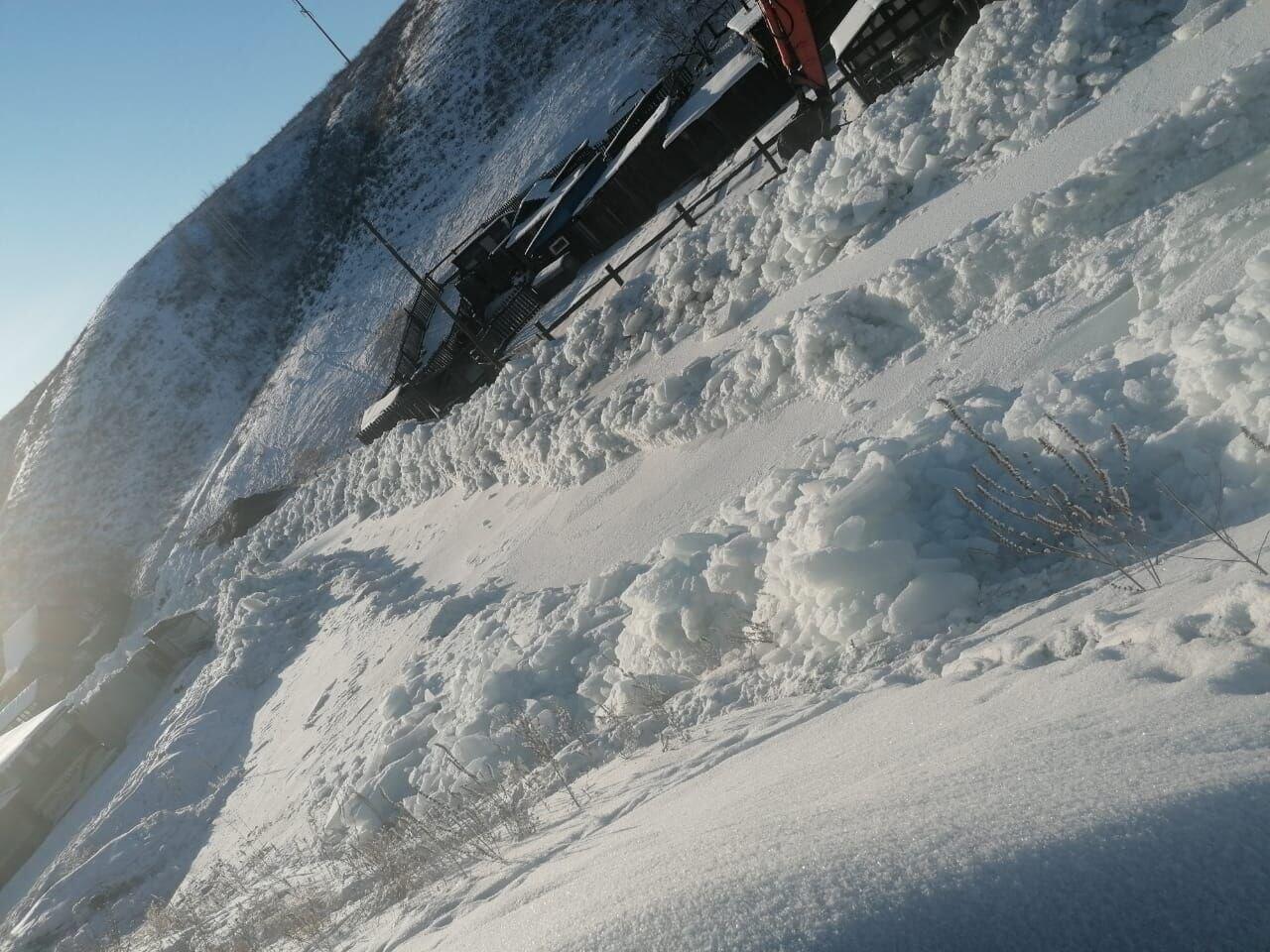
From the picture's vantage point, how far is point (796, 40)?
16344mm

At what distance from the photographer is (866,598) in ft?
18.1

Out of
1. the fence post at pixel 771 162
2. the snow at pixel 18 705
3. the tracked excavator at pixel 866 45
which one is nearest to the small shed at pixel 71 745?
the snow at pixel 18 705

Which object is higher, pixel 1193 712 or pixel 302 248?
pixel 302 248

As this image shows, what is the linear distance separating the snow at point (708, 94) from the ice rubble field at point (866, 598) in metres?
9.57

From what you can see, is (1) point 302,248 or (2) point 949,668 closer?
(2) point 949,668

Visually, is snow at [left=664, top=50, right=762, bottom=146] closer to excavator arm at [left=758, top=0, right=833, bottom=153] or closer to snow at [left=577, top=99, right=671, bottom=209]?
snow at [left=577, top=99, right=671, bottom=209]

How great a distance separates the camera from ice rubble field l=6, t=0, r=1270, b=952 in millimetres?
2246

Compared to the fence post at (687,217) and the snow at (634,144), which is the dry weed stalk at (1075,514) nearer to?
the fence post at (687,217)

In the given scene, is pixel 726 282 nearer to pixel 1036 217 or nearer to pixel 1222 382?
pixel 1036 217

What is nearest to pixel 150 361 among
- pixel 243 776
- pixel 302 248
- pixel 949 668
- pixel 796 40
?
pixel 302 248

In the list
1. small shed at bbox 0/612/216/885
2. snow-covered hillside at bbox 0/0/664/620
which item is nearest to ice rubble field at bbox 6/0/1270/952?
small shed at bbox 0/612/216/885

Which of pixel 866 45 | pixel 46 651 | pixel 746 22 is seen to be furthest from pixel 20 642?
pixel 866 45

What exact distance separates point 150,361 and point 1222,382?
66019mm

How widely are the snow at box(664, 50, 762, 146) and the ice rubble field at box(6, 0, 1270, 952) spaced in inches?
377
